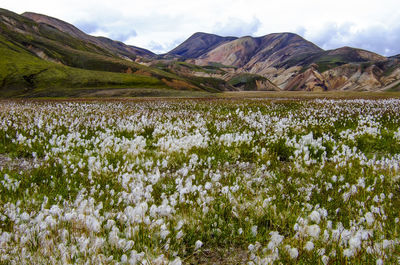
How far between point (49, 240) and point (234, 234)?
1.94 m

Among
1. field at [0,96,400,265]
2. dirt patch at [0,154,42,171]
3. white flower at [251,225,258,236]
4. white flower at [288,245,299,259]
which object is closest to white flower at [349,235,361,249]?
field at [0,96,400,265]

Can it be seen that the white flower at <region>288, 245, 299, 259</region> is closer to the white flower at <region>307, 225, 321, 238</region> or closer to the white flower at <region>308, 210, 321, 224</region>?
the white flower at <region>307, 225, 321, 238</region>

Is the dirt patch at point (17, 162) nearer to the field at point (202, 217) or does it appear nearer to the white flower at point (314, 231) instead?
the field at point (202, 217)

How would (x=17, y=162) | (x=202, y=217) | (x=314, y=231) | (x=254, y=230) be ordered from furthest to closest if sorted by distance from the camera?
1. (x=17, y=162)
2. (x=202, y=217)
3. (x=254, y=230)
4. (x=314, y=231)

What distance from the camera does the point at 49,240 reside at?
8.28ft

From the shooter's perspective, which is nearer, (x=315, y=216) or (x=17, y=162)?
(x=315, y=216)

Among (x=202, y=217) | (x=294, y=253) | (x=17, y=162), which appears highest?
(x=294, y=253)

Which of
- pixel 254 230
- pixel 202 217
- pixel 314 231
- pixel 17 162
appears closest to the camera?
pixel 314 231

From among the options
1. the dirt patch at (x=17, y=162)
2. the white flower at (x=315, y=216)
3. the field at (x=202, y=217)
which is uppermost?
the white flower at (x=315, y=216)

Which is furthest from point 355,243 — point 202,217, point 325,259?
point 202,217

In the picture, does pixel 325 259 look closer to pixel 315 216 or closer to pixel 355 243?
pixel 355 243

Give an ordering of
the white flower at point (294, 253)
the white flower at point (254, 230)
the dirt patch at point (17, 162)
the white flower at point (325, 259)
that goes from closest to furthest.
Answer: the white flower at point (325, 259), the white flower at point (294, 253), the white flower at point (254, 230), the dirt patch at point (17, 162)

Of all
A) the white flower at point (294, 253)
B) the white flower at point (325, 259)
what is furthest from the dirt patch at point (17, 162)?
the white flower at point (325, 259)

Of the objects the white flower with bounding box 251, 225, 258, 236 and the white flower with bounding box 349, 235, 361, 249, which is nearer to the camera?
the white flower with bounding box 349, 235, 361, 249
